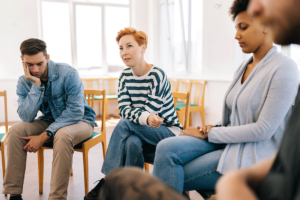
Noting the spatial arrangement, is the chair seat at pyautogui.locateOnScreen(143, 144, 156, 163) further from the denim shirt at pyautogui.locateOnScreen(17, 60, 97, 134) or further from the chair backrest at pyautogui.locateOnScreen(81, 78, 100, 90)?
the chair backrest at pyautogui.locateOnScreen(81, 78, 100, 90)

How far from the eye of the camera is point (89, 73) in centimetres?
581

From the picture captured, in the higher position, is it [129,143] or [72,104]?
[72,104]

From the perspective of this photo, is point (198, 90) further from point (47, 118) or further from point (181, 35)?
point (47, 118)

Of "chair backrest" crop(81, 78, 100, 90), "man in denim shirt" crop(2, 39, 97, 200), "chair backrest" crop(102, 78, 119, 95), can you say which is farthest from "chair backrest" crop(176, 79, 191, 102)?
"man in denim shirt" crop(2, 39, 97, 200)

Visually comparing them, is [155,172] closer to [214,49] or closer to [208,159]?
[208,159]

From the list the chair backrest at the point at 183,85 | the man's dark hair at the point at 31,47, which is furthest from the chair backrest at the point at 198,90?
the man's dark hair at the point at 31,47

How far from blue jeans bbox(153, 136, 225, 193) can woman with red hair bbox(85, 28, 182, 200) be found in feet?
1.03

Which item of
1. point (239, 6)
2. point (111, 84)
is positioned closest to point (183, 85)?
point (111, 84)

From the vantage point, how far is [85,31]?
18.6 feet

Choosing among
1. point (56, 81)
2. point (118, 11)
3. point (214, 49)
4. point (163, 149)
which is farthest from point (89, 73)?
point (163, 149)

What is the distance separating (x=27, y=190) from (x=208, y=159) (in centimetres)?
154

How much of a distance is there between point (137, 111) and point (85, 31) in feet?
15.3

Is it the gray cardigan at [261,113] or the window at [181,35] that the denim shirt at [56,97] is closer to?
the gray cardigan at [261,113]

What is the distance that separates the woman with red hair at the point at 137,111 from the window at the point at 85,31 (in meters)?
4.18
